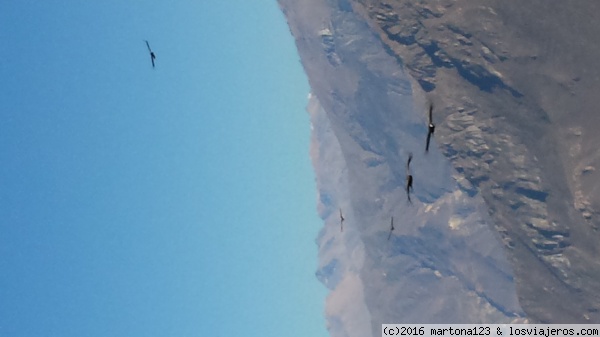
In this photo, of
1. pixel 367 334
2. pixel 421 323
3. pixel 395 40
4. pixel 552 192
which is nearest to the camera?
pixel 552 192

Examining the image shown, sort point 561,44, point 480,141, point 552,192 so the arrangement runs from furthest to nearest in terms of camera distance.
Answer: point 480,141, point 552,192, point 561,44

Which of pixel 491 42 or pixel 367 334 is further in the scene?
pixel 367 334

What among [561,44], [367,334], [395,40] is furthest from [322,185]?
[561,44]

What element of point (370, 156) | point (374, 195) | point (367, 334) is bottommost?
point (367, 334)

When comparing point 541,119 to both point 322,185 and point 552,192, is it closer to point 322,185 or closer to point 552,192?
point 552,192

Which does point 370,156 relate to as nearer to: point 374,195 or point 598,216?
point 374,195

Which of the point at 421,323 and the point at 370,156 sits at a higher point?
the point at 370,156
